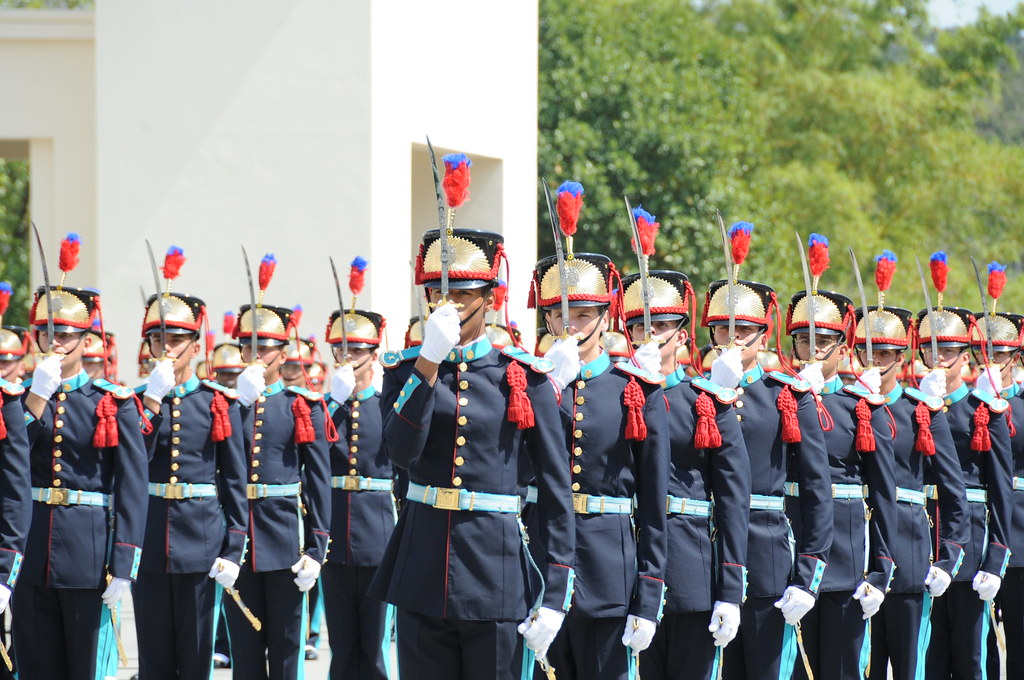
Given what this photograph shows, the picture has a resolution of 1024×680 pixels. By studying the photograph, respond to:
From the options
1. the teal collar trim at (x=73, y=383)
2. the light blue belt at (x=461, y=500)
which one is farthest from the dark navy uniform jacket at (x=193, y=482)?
the light blue belt at (x=461, y=500)

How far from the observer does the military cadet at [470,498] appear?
4.79 metres

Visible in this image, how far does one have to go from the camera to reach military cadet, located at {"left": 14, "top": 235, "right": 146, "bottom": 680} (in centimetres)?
657

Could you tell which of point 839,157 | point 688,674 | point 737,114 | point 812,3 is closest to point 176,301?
point 688,674

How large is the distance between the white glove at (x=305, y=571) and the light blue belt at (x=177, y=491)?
0.68 metres

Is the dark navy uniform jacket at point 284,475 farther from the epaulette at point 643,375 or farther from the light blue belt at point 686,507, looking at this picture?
the epaulette at point 643,375

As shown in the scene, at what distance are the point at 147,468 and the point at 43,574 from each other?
637mm

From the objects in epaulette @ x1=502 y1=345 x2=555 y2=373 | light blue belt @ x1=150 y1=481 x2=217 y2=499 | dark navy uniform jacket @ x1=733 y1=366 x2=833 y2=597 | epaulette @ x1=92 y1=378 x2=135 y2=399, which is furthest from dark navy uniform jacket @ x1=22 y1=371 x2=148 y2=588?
dark navy uniform jacket @ x1=733 y1=366 x2=833 y2=597

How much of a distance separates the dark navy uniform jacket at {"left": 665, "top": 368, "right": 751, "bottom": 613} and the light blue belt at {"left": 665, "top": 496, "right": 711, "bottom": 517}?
16 mm

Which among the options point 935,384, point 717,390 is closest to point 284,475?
point 717,390

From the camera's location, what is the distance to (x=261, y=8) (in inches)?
Result: 545

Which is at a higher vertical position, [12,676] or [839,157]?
[839,157]

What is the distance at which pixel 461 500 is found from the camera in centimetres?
484

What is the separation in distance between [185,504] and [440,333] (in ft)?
10.3

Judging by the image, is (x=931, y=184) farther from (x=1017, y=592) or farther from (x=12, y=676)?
(x=12, y=676)
